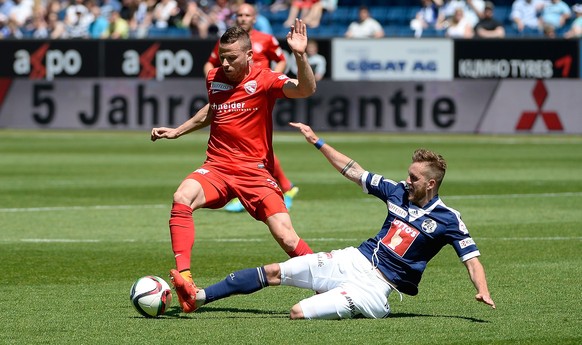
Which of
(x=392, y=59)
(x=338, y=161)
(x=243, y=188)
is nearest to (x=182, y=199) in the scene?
(x=243, y=188)

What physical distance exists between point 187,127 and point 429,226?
2.43 metres

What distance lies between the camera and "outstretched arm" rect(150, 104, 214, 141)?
966 cm

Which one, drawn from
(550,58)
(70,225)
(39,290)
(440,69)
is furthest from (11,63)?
(39,290)

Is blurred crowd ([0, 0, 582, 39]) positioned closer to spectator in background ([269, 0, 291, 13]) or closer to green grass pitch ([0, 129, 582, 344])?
spectator in background ([269, 0, 291, 13])

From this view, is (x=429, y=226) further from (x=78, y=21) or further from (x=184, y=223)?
(x=78, y=21)

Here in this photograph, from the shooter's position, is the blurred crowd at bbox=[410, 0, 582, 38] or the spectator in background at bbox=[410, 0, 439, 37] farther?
the spectator in background at bbox=[410, 0, 439, 37]

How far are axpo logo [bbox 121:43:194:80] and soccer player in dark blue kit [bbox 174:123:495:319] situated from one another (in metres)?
22.6

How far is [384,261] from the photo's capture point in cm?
835

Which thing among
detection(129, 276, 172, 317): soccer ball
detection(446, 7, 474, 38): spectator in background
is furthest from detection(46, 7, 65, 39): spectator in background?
detection(129, 276, 172, 317): soccer ball

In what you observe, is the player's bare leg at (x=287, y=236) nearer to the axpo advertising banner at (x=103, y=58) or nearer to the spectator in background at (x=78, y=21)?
the axpo advertising banner at (x=103, y=58)

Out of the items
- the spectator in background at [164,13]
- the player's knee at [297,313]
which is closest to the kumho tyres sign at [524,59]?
the spectator in background at [164,13]

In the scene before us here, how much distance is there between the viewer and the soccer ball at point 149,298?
8328 mm

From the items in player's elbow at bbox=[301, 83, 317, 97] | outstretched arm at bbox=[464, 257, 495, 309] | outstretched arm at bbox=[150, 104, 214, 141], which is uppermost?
player's elbow at bbox=[301, 83, 317, 97]

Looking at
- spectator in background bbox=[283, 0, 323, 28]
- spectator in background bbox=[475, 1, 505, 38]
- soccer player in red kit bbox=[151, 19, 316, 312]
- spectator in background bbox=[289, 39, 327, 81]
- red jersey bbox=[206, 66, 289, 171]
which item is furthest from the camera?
spectator in background bbox=[283, 0, 323, 28]
